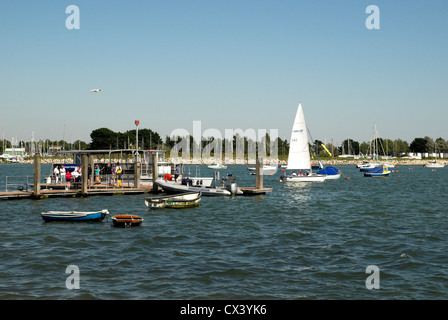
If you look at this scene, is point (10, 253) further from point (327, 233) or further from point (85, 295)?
point (327, 233)

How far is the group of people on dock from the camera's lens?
1812 inches

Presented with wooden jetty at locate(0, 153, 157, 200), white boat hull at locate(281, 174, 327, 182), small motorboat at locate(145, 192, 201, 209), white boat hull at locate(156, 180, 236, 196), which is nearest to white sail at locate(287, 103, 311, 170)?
white boat hull at locate(281, 174, 327, 182)

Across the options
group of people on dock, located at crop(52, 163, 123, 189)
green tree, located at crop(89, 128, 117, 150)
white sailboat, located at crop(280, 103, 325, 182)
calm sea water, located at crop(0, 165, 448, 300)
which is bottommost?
calm sea water, located at crop(0, 165, 448, 300)

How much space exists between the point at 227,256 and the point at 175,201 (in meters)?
17.1

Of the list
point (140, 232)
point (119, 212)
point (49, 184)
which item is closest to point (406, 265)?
point (140, 232)

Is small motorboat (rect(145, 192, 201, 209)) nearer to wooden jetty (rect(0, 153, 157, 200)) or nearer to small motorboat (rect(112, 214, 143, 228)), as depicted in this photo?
small motorboat (rect(112, 214, 143, 228))

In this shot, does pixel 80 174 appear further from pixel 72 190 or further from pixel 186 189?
pixel 186 189

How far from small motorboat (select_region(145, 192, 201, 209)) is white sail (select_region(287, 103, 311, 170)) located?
108 ft

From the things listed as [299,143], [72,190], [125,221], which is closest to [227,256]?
[125,221]

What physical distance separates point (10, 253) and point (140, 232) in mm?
7257

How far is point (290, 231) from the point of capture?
26281 mm

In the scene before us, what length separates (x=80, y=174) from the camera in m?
46.9

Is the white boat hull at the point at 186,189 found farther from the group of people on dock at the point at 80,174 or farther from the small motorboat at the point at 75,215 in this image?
the small motorboat at the point at 75,215
